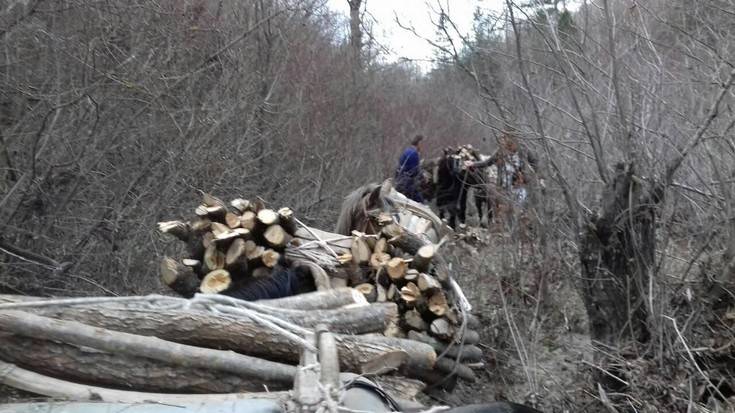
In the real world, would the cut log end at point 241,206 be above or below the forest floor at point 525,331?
above

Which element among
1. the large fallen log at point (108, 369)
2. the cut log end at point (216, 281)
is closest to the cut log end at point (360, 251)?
the cut log end at point (216, 281)

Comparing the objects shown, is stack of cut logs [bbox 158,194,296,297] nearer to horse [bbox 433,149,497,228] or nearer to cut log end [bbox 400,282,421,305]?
cut log end [bbox 400,282,421,305]

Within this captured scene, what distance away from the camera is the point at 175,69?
30.0ft

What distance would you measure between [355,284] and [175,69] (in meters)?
4.40

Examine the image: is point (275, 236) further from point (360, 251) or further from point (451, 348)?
→ point (451, 348)

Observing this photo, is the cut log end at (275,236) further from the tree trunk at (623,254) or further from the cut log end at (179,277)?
the tree trunk at (623,254)

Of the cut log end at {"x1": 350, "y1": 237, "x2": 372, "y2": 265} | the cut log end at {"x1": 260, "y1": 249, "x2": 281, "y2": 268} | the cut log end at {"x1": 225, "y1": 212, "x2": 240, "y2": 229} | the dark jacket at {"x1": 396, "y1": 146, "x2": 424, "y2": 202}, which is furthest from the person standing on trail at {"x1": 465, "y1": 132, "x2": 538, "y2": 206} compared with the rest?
the dark jacket at {"x1": 396, "y1": 146, "x2": 424, "y2": 202}

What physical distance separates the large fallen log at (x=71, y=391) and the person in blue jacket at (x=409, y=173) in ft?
31.6

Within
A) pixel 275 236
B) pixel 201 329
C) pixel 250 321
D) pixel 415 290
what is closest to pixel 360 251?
pixel 415 290

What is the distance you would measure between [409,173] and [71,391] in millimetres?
9948

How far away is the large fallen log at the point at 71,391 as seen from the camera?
306 centimetres

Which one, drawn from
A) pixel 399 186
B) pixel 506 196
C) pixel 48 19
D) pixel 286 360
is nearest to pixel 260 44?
pixel 399 186

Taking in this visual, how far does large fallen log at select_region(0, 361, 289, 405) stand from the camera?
120 inches

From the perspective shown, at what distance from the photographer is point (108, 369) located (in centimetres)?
Result: 325
